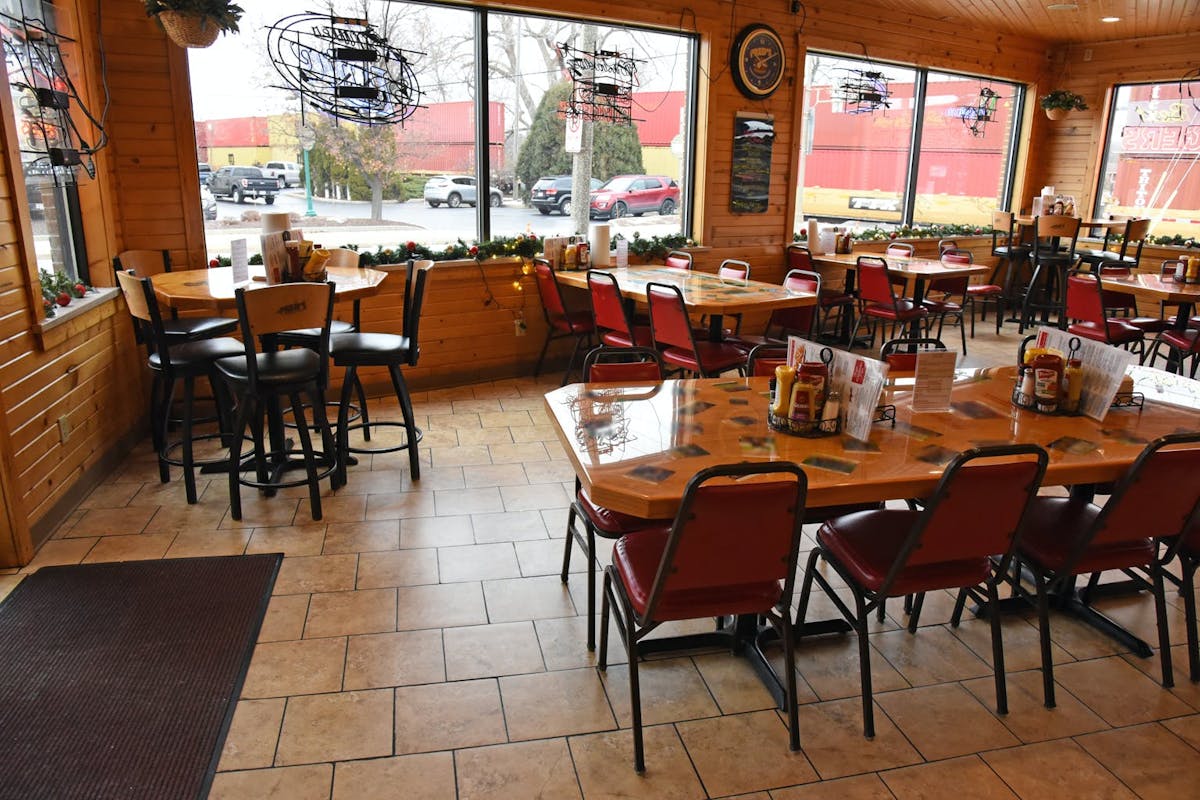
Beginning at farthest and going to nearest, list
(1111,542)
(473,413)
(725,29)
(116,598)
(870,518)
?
1. (725,29)
2. (473,413)
3. (116,598)
4. (870,518)
5. (1111,542)

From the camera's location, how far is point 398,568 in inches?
125

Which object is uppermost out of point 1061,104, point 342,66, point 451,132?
point 1061,104

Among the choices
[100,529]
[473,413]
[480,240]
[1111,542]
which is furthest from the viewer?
[480,240]

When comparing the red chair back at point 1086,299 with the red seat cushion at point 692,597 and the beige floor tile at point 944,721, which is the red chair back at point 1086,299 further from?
the red seat cushion at point 692,597

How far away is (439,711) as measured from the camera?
2346 mm

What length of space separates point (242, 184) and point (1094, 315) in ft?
18.0

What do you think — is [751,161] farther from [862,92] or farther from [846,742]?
[846,742]

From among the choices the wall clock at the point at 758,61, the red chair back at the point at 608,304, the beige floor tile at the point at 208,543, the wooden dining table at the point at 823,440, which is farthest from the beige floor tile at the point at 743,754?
the wall clock at the point at 758,61

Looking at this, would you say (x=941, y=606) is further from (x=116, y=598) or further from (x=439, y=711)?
(x=116, y=598)

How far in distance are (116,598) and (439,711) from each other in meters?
1.34

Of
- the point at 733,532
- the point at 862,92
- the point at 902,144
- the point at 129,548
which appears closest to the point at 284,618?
the point at 129,548

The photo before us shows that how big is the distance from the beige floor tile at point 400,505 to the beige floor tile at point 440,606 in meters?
0.66

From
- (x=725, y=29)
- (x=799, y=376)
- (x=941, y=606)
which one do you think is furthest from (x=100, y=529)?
(x=725, y=29)

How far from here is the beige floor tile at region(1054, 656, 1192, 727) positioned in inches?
94.1
